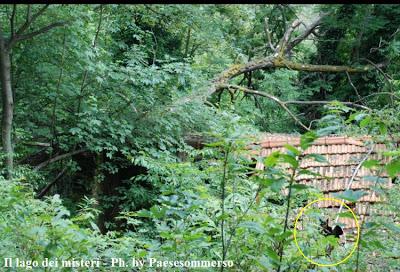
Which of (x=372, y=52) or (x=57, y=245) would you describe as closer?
Answer: (x=57, y=245)

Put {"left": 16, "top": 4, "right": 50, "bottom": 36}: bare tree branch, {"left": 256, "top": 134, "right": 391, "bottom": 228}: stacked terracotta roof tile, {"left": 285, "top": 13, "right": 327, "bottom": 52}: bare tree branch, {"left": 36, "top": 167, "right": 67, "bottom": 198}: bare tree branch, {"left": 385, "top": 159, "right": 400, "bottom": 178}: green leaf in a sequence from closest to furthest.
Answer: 1. {"left": 385, "top": 159, "right": 400, "bottom": 178}: green leaf
2. {"left": 16, "top": 4, "right": 50, "bottom": 36}: bare tree branch
3. {"left": 256, "top": 134, "right": 391, "bottom": 228}: stacked terracotta roof tile
4. {"left": 36, "top": 167, "right": 67, "bottom": 198}: bare tree branch
5. {"left": 285, "top": 13, "right": 327, "bottom": 52}: bare tree branch

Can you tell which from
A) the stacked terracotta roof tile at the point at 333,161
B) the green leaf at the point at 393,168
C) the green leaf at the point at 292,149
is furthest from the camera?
the stacked terracotta roof tile at the point at 333,161

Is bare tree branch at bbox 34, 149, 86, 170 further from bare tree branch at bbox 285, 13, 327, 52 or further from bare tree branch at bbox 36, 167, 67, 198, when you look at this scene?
bare tree branch at bbox 285, 13, 327, 52

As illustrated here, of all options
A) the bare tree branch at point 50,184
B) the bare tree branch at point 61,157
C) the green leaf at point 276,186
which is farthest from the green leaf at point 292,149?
the bare tree branch at point 50,184

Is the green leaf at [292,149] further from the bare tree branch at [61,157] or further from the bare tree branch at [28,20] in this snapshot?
the bare tree branch at [61,157]

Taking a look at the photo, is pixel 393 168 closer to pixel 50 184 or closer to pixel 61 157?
pixel 61 157

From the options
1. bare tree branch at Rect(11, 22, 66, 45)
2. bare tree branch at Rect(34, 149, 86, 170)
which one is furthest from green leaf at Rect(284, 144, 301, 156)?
bare tree branch at Rect(34, 149, 86, 170)

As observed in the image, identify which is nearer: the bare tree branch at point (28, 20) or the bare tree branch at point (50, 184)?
the bare tree branch at point (28, 20)

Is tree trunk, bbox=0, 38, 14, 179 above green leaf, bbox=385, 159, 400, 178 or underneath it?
above

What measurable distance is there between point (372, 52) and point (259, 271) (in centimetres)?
847

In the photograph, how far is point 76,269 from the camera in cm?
237

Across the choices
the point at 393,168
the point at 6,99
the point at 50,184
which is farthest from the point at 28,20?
the point at 393,168

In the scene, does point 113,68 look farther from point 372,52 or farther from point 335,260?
point 372,52

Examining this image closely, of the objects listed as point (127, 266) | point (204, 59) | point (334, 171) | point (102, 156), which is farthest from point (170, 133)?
point (204, 59)
